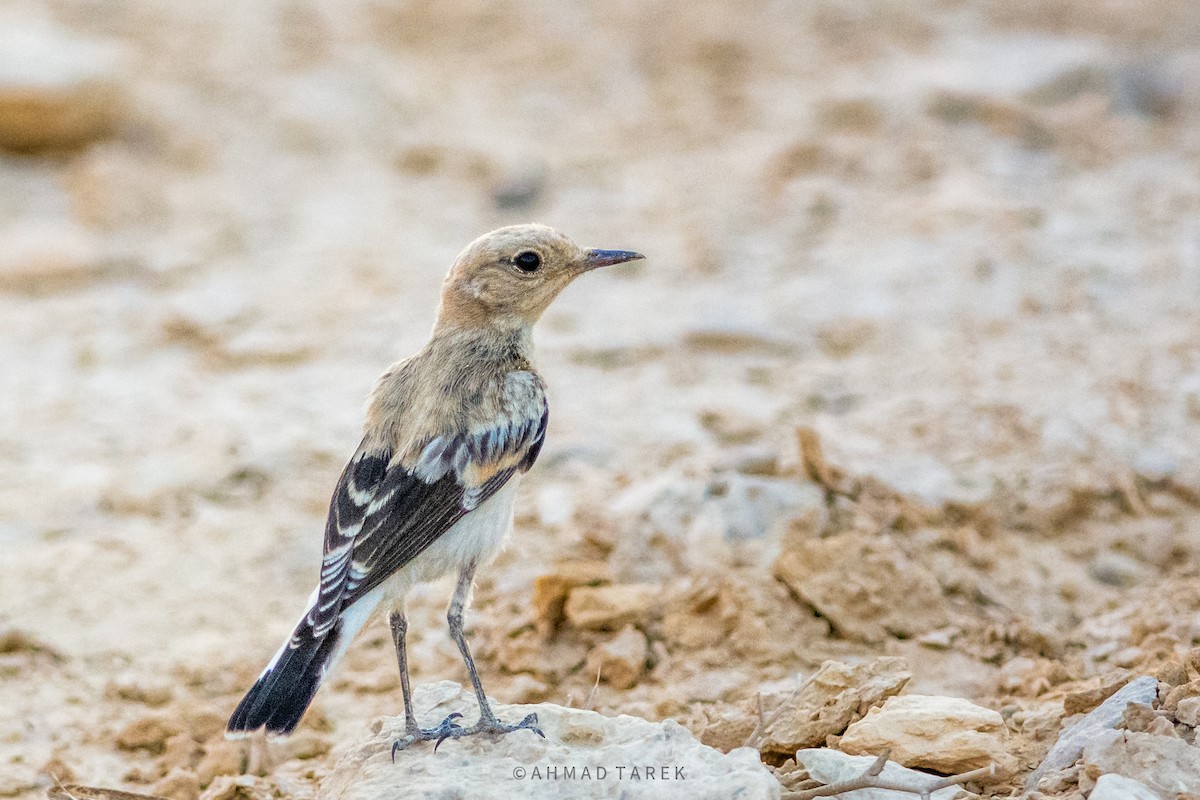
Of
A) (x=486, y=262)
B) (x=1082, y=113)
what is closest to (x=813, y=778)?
(x=486, y=262)

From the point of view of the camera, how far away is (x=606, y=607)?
5.88m

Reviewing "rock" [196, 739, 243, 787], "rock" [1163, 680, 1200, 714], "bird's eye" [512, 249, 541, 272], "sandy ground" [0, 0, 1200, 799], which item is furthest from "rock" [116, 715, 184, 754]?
"rock" [1163, 680, 1200, 714]

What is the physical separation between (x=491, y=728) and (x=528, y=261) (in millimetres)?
2056

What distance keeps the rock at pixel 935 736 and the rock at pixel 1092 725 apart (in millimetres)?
123

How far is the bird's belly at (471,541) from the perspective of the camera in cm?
503

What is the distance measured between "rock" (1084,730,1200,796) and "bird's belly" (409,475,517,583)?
218cm

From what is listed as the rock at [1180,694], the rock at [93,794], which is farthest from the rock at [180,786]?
the rock at [1180,694]

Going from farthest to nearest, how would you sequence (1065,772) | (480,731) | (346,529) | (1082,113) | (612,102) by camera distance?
(612,102) < (1082,113) < (346,529) < (480,731) < (1065,772)

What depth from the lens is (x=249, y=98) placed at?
11984 millimetres

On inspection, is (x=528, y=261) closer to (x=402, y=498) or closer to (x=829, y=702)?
(x=402, y=498)

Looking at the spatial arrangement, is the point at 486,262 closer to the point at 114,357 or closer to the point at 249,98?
the point at 114,357

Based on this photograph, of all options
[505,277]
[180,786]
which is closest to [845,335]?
[505,277]

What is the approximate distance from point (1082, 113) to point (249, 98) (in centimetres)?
684

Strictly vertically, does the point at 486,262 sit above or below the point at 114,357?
below
